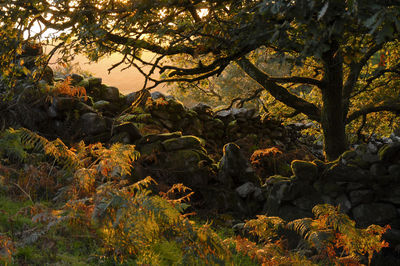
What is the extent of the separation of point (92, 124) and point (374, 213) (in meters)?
7.25

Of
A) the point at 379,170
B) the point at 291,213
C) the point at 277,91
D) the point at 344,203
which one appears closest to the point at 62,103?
the point at 277,91

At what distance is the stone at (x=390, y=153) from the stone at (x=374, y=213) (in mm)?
963

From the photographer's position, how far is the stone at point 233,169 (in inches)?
354

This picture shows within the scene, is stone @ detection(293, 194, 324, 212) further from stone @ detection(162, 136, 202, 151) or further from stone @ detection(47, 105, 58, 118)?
stone @ detection(47, 105, 58, 118)

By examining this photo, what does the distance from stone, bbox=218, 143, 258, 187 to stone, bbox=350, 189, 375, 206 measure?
275 cm

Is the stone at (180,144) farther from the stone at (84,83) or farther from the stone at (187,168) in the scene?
the stone at (84,83)

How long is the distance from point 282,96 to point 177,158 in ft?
11.1

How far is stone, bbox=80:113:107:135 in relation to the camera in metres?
9.47

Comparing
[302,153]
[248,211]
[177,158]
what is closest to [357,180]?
[248,211]

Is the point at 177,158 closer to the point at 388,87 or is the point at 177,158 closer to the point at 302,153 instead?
the point at 302,153

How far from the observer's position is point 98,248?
4.67 m

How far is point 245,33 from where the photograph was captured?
14.2 ft

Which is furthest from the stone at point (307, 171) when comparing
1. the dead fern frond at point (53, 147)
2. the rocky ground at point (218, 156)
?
the dead fern frond at point (53, 147)

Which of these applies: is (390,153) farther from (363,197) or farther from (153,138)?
(153,138)
